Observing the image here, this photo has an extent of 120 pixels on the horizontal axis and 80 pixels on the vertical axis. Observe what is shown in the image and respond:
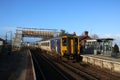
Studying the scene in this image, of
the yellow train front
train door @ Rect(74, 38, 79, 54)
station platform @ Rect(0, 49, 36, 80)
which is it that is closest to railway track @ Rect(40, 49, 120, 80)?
station platform @ Rect(0, 49, 36, 80)

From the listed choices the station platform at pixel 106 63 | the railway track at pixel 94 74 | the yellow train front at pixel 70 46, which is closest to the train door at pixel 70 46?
the yellow train front at pixel 70 46

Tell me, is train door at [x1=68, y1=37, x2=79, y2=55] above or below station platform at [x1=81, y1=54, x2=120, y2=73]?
above

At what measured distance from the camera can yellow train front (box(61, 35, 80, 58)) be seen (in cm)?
3189

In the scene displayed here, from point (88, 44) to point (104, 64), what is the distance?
2440 centimetres

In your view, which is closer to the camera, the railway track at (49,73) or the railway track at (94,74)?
the railway track at (49,73)

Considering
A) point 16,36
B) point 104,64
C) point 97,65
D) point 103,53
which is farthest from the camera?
point 16,36

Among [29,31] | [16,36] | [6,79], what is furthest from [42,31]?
[6,79]

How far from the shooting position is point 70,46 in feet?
106

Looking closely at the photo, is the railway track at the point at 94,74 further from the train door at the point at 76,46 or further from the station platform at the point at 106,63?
the train door at the point at 76,46

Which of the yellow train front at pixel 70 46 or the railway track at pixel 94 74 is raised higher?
the yellow train front at pixel 70 46

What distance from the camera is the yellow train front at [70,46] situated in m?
31.9

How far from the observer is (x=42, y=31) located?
3344 inches

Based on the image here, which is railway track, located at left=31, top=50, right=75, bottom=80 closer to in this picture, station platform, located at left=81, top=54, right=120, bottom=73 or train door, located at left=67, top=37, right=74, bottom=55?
station platform, located at left=81, top=54, right=120, bottom=73

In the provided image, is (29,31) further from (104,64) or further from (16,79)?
(16,79)
